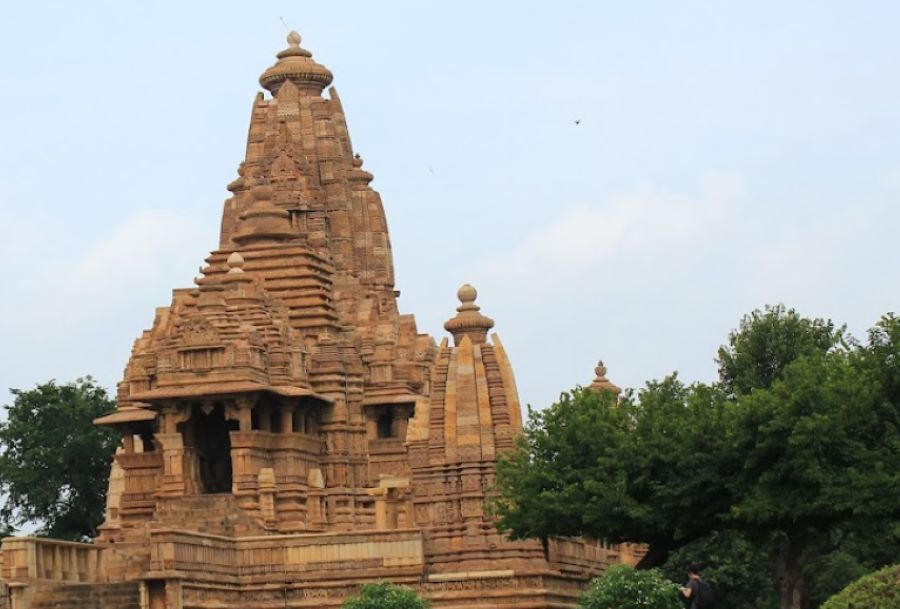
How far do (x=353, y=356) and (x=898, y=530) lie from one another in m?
20.6

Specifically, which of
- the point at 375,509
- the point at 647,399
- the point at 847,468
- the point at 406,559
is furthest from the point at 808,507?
the point at 375,509

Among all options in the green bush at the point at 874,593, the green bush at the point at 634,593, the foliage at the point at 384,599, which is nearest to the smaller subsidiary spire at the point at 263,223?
the foliage at the point at 384,599

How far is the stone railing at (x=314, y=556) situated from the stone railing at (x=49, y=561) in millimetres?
3121

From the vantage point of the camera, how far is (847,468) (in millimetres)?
53719

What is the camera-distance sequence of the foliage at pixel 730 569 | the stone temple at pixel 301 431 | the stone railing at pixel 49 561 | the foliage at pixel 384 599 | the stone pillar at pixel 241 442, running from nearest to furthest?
the foliage at pixel 384 599
the stone railing at pixel 49 561
the stone temple at pixel 301 431
the stone pillar at pixel 241 442
the foliage at pixel 730 569

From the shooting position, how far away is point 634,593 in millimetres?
50094

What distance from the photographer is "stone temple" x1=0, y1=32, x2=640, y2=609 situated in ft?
197

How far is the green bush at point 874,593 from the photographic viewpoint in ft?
127

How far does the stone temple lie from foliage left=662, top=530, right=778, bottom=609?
1.42m

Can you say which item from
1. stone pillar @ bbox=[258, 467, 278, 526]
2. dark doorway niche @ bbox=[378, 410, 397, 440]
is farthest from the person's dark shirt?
dark doorway niche @ bbox=[378, 410, 397, 440]

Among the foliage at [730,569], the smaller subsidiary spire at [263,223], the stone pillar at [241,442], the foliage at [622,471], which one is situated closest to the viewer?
the foliage at [622,471]

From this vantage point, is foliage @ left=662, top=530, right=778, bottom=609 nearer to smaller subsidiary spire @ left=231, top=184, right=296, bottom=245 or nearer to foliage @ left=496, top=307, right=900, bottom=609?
smaller subsidiary spire @ left=231, top=184, right=296, bottom=245

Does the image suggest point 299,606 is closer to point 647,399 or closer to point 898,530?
point 647,399

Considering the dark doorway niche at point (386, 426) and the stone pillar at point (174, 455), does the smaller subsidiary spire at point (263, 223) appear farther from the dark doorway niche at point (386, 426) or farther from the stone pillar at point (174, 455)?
the stone pillar at point (174, 455)
